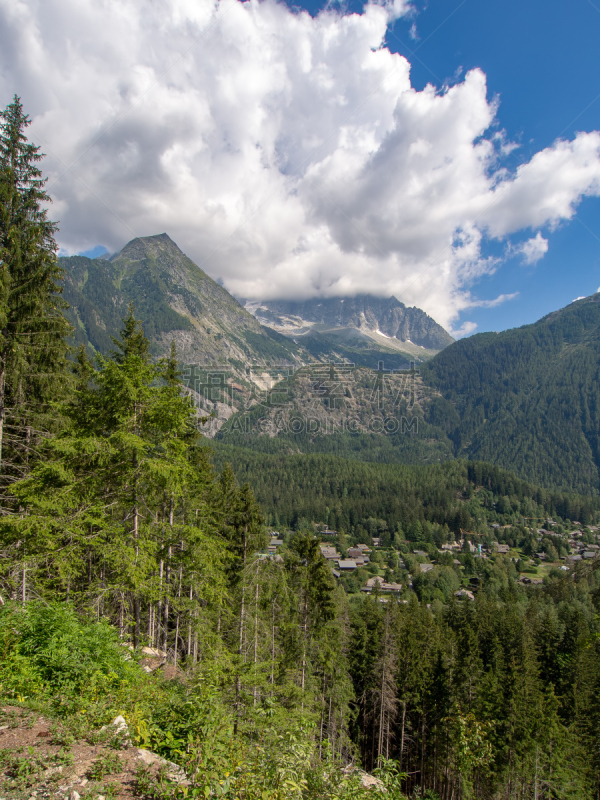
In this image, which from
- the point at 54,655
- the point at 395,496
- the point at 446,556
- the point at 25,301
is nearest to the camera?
the point at 54,655

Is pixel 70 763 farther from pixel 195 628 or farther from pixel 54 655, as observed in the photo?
pixel 195 628

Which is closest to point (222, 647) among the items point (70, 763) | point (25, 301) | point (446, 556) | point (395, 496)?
point (70, 763)

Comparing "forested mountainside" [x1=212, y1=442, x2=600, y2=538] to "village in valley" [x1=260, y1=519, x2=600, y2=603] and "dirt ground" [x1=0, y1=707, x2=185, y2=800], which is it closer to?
"village in valley" [x1=260, y1=519, x2=600, y2=603]

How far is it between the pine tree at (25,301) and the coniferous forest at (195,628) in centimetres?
7

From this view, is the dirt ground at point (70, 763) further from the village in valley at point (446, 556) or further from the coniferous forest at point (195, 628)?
the village in valley at point (446, 556)

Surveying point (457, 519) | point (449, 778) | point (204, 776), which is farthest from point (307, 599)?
point (457, 519)

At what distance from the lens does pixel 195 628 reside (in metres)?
13.2

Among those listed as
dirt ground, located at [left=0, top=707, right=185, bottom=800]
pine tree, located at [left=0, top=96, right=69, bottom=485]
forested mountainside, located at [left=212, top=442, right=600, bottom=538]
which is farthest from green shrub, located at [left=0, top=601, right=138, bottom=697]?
forested mountainside, located at [left=212, top=442, right=600, bottom=538]

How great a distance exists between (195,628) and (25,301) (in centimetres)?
1226

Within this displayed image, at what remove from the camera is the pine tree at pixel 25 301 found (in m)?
12.4

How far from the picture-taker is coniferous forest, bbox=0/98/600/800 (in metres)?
6.44

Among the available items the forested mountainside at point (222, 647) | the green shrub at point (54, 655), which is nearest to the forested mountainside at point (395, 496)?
the forested mountainside at point (222, 647)

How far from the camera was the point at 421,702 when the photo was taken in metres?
31.7

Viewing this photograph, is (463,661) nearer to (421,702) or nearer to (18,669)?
(421,702)
